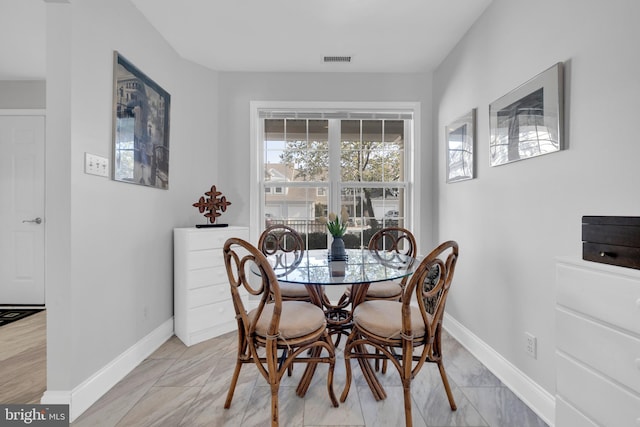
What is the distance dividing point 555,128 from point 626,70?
36 centimetres

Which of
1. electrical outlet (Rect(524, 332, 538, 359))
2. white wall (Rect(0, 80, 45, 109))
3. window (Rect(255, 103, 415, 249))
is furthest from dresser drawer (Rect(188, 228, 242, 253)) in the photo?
white wall (Rect(0, 80, 45, 109))

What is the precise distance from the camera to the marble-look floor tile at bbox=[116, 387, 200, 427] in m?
1.60

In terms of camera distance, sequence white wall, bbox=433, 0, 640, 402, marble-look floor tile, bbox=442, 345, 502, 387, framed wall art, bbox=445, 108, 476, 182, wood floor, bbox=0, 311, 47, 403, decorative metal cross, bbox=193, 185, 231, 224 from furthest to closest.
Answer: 1. decorative metal cross, bbox=193, 185, 231, 224
2. framed wall art, bbox=445, 108, 476, 182
3. marble-look floor tile, bbox=442, 345, 502, 387
4. wood floor, bbox=0, 311, 47, 403
5. white wall, bbox=433, 0, 640, 402

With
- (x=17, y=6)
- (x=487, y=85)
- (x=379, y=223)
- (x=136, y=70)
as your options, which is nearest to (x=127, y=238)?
(x=136, y=70)

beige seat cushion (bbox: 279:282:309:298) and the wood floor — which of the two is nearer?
the wood floor

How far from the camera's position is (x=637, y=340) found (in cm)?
94

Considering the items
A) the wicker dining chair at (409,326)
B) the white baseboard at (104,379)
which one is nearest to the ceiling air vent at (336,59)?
the wicker dining chair at (409,326)

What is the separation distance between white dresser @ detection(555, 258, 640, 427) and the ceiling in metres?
2.12

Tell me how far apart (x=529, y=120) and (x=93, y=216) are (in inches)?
106

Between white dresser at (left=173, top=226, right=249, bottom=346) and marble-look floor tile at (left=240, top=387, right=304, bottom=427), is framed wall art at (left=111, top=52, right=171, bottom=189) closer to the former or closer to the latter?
white dresser at (left=173, top=226, right=249, bottom=346)

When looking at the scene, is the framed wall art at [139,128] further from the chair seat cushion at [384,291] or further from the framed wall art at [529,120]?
the framed wall art at [529,120]

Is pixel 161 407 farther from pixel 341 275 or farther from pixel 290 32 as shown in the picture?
pixel 290 32

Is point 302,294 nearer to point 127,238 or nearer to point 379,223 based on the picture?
point 127,238

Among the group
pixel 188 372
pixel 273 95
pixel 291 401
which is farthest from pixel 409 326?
pixel 273 95
